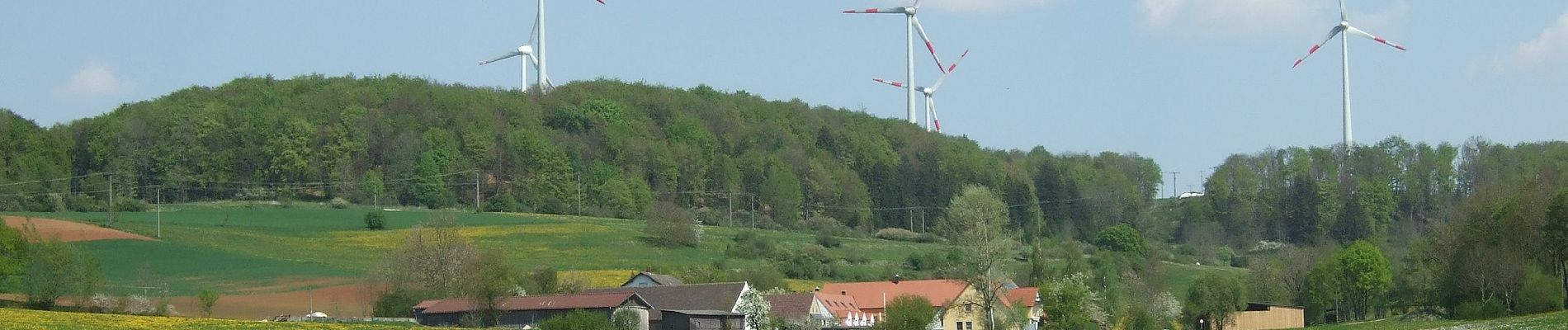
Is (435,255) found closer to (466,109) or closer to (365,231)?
(365,231)

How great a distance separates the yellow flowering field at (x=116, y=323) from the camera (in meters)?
52.1

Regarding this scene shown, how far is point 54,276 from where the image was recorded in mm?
69875

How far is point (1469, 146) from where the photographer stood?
169 meters

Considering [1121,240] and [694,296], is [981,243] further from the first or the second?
[1121,240]

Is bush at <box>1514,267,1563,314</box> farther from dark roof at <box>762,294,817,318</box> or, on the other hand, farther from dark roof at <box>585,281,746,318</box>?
dark roof at <box>585,281,746,318</box>

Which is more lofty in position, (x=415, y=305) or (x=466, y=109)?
(x=466, y=109)

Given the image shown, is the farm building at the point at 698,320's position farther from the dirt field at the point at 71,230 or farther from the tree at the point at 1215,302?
the dirt field at the point at 71,230

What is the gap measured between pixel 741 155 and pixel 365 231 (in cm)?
5718

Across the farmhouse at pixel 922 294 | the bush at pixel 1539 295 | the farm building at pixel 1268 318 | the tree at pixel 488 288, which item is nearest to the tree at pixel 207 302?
the tree at pixel 488 288

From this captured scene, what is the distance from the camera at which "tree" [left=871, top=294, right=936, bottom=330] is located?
6353cm

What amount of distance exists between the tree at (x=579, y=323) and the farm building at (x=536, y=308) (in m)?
2.44

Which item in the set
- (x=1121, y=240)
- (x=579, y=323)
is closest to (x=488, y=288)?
(x=579, y=323)

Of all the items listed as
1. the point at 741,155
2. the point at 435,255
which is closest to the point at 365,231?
the point at 435,255

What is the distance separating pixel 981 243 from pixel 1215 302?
23.5m
